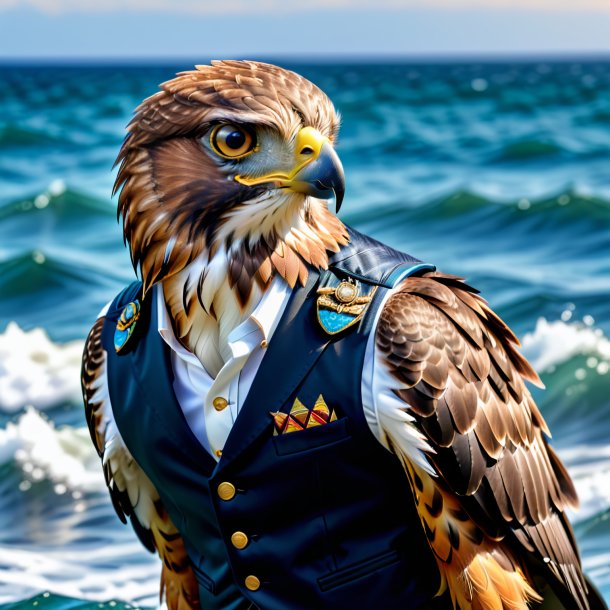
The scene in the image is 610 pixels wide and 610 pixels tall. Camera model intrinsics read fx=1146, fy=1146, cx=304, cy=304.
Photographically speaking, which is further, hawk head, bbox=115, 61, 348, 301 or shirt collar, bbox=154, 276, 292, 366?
shirt collar, bbox=154, 276, 292, 366

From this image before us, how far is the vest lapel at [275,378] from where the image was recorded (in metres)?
3.05

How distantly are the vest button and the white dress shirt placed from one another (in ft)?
1.24

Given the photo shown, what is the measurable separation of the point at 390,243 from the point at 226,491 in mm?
6292

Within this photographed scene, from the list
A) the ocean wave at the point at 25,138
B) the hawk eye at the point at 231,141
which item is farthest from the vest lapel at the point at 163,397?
the ocean wave at the point at 25,138

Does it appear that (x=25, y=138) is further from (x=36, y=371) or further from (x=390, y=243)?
(x=36, y=371)

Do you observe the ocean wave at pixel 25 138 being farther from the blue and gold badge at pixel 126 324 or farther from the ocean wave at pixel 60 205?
the blue and gold badge at pixel 126 324

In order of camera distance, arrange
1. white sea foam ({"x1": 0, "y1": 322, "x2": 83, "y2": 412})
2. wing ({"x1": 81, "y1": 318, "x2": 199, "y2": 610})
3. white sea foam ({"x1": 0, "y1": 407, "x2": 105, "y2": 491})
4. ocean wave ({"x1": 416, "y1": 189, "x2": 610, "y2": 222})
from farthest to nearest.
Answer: ocean wave ({"x1": 416, "y1": 189, "x2": 610, "y2": 222}), white sea foam ({"x1": 0, "y1": 322, "x2": 83, "y2": 412}), white sea foam ({"x1": 0, "y1": 407, "x2": 105, "y2": 491}), wing ({"x1": 81, "y1": 318, "x2": 199, "y2": 610})

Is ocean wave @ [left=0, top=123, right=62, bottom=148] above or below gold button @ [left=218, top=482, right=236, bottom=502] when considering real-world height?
→ below

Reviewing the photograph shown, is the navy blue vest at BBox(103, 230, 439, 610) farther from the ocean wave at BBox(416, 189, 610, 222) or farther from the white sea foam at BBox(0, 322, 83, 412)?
the ocean wave at BBox(416, 189, 610, 222)

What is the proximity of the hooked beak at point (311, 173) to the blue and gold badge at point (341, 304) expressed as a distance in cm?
31

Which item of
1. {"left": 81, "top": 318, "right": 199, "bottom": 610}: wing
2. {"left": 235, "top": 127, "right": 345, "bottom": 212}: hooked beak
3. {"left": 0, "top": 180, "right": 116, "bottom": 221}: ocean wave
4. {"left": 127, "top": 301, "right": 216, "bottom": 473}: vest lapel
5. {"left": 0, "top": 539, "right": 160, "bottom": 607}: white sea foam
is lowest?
{"left": 0, "top": 180, "right": 116, "bottom": 221}: ocean wave

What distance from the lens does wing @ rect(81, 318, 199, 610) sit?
3574mm

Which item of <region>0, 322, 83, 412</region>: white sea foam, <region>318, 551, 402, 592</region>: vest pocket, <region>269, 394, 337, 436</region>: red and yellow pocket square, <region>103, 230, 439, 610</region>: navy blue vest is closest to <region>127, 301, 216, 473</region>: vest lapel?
<region>103, 230, 439, 610</region>: navy blue vest

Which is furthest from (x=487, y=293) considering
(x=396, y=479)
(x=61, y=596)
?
(x=396, y=479)
